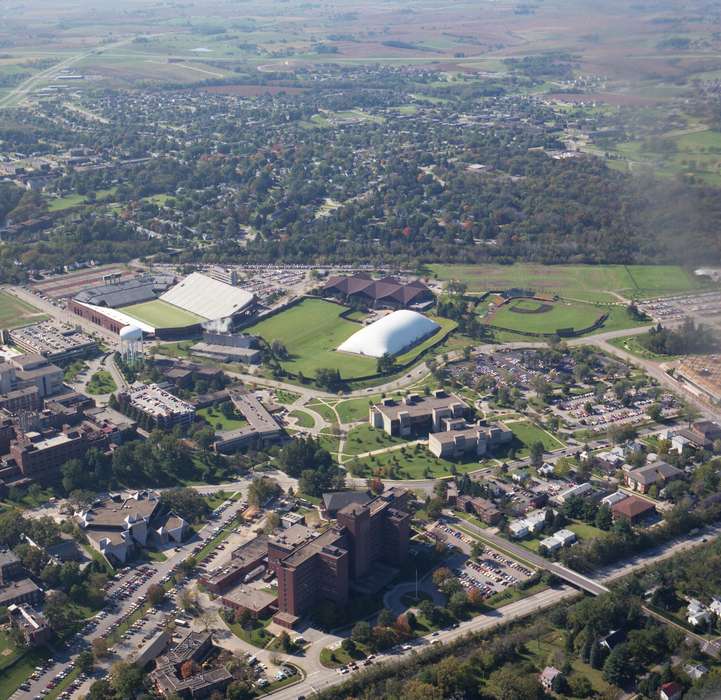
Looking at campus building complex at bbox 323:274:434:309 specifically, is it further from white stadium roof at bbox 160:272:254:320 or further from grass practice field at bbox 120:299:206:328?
grass practice field at bbox 120:299:206:328

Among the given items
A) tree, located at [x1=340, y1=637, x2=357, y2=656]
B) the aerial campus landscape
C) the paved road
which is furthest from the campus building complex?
tree, located at [x1=340, y1=637, x2=357, y2=656]

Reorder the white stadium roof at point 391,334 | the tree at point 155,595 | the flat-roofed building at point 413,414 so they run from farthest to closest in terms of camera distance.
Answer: the white stadium roof at point 391,334 < the flat-roofed building at point 413,414 < the tree at point 155,595

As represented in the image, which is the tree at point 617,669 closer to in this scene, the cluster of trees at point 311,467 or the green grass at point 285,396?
the cluster of trees at point 311,467

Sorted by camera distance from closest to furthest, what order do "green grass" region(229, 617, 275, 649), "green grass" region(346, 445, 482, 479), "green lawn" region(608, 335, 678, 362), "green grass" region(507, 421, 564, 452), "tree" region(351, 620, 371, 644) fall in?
"tree" region(351, 620, 371, 644) → "green grass" region(229, 617, 275, 649) → "green grass" region(346, 445, 482, 479) → "green grass" region(507, 421, 564, 452) → "green lawn" region(608, 335, 678, 362)

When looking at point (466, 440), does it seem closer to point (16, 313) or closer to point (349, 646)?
point (349, 646)

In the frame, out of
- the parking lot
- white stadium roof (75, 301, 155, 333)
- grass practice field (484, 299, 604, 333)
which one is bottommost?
grass practice field (484, 299, 604, 333)

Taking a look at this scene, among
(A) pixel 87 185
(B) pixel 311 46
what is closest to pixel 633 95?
(A) pixel 87 185

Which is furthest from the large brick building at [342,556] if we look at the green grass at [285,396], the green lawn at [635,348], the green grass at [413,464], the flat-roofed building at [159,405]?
the green lawn at [635,348]
